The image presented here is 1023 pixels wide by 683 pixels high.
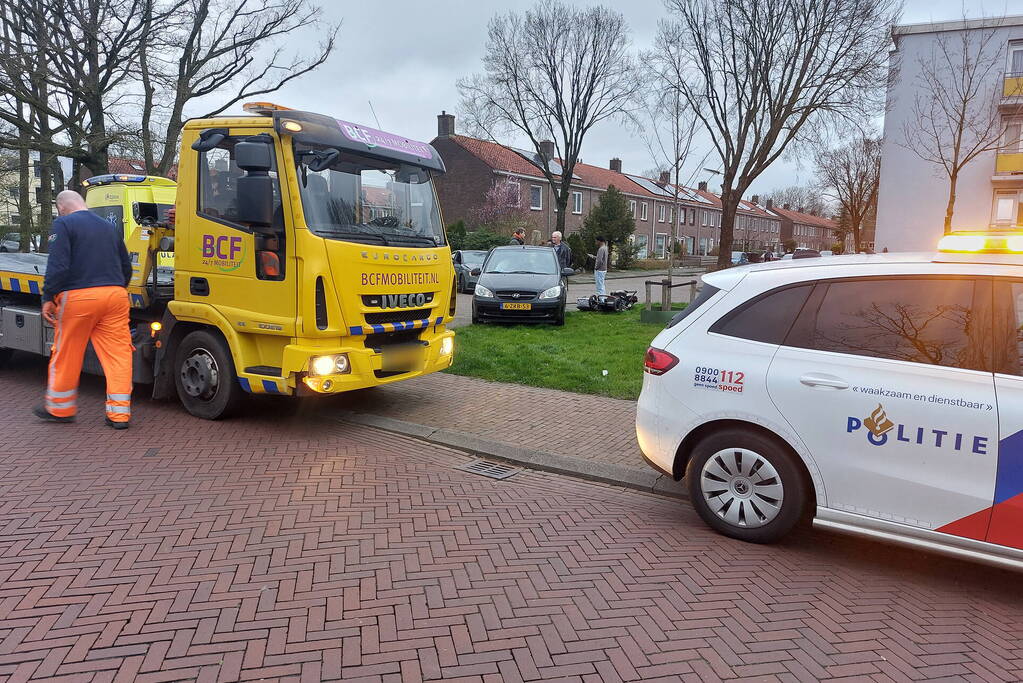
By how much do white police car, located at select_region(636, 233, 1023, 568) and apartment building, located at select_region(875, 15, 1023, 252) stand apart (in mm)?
27364

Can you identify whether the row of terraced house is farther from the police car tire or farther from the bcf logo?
the police car tire

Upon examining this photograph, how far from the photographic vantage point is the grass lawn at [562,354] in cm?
832

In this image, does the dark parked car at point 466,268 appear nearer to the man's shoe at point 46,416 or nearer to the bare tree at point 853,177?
the man's shoe at point 46,416

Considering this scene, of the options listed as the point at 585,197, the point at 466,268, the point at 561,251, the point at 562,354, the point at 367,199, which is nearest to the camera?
the point at 367,199

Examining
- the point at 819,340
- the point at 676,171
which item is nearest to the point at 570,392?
the point at 819,340

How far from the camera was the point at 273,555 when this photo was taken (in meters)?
3.77

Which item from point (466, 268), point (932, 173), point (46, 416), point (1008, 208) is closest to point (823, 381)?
point (46, 416)

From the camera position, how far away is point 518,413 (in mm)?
7082

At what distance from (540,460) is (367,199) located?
2.71 metres

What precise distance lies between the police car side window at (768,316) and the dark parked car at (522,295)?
8.35 m

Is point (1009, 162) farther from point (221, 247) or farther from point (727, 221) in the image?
point (221, 247)

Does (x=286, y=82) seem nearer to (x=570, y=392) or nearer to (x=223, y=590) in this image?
(x=570, y=392)

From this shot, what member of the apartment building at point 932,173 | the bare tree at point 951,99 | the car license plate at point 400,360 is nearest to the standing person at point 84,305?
the car license plate at point 400,360

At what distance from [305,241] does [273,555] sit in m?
2.67
